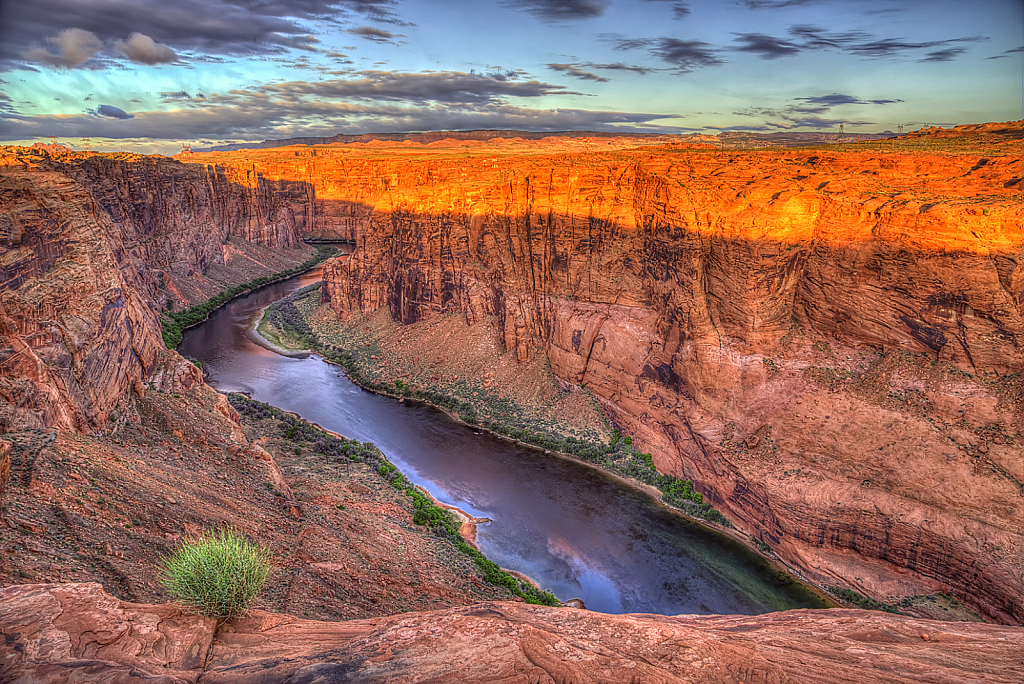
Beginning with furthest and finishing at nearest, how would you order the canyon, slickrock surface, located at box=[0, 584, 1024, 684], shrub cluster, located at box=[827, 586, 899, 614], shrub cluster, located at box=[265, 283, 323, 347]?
shrub cluster, located at box=[265, 283, 323, 347]
shrub cluster, located at box=[827, 586, 899, 614]
the canyon
slickrock surface, located at box=[0, 584, 1024, 684]

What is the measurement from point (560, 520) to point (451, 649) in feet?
73.8

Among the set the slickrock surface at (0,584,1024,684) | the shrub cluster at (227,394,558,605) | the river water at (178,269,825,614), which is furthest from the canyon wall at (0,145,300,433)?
the river water at (178,269,825,614)

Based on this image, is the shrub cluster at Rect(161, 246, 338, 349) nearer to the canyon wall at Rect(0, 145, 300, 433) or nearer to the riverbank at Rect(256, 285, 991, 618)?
the riverbank at Rect(256, 285, 991, 618)

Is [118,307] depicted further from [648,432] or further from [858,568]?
[858,568]

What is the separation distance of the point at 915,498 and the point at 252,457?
96.1ft

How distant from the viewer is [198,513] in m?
19.7

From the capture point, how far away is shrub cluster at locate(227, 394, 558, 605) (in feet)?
81.8

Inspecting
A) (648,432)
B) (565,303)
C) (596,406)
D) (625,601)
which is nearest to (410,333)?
(565,303)

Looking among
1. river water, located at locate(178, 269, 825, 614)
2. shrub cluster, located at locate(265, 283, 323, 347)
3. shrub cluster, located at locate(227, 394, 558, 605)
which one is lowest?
river water, located at locate(178, 269, 825, 614)

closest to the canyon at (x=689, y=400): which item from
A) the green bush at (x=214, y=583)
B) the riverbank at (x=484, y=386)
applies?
the green bush at (x=214, y=583)

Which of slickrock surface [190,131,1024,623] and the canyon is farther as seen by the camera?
slickrock surface [190,131,1024,623]

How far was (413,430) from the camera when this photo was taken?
4141 centimetres

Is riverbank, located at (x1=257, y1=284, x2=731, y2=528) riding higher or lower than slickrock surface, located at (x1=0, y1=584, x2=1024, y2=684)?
lower

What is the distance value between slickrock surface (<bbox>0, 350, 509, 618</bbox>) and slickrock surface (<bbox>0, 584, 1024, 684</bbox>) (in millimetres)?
4969
